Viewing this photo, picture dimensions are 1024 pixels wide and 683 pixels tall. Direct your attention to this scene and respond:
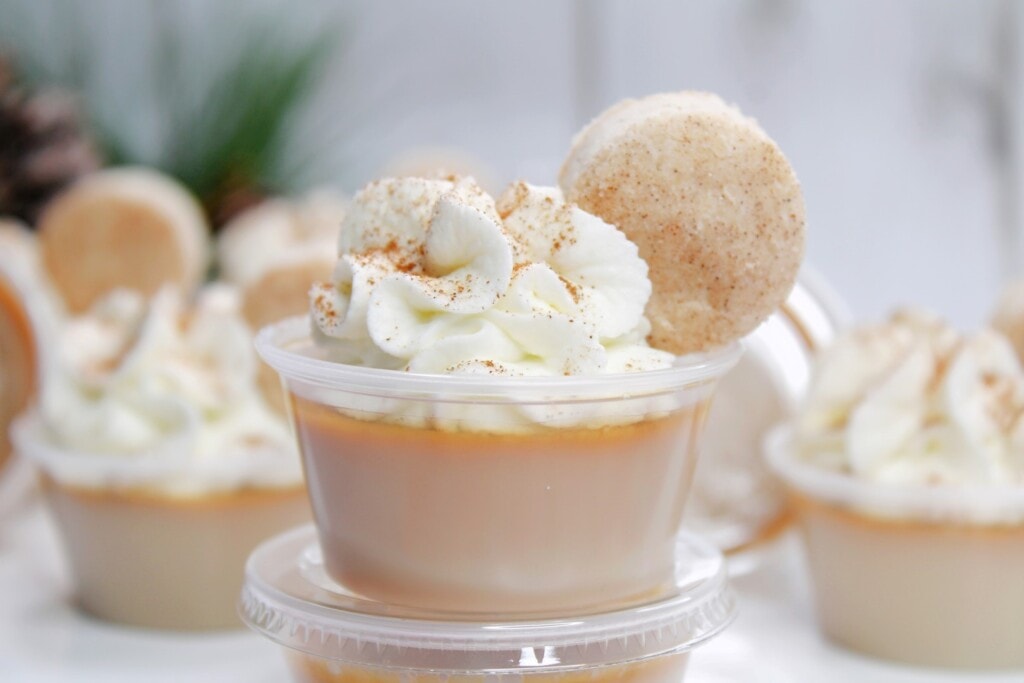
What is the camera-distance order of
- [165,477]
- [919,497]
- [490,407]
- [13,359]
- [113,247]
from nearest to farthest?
[490,407] < [919,497] < [165,477] < [13,359] < [113,247]

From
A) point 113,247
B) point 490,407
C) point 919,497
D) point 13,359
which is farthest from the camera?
point 113,247

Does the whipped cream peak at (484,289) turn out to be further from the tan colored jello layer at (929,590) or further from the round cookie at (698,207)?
the tan colored jello layer at (929,590)

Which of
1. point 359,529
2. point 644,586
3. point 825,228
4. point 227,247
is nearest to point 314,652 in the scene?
point 359,529

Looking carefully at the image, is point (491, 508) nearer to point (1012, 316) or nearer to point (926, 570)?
point (926, 570)

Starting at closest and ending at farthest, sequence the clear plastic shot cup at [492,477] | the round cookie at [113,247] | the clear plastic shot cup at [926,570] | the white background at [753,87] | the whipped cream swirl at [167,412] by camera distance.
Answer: the clear plastic shot cup at [492,477] → the clear plastic shot cup at [926,570] → the whipped cream swirl at [167,412] → the round cookie at [113,247] → the white background at [753,87]

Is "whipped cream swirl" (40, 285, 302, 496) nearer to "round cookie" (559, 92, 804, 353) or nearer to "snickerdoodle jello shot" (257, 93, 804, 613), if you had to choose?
"snickerdoodle jello shot" (257, 93, 804, 613)

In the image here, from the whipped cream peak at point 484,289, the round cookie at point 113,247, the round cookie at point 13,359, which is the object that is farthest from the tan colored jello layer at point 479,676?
the round cookie at point 113,247

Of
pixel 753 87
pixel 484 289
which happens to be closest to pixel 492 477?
pixel 484 289
